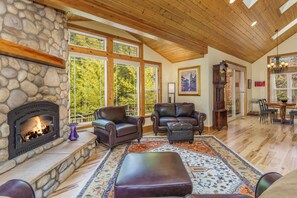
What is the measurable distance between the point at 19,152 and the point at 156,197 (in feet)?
6.12

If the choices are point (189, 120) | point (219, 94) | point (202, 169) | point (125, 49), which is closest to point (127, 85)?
point (125, 49)

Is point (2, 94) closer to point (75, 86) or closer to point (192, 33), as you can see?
point (75, 86)

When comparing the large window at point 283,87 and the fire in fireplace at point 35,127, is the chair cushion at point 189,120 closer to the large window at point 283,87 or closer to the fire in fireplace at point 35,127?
the fire in fireplace at point 35,127

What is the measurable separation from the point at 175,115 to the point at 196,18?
111 inches

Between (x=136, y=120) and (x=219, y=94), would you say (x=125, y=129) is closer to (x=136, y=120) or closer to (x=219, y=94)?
(x=136, y=120)

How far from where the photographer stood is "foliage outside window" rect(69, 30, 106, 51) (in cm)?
418

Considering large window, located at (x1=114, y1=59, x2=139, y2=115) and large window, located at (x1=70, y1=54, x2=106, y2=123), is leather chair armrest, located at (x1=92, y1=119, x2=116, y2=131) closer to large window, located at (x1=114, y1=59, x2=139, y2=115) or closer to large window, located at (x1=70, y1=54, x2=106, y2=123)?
large window, located at (x1=70, y1=54, x2=106, y2=123)

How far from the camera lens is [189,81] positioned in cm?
617

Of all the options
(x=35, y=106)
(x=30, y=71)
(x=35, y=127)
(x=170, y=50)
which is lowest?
(x=35, y=127)

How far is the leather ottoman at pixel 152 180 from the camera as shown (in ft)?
5.29

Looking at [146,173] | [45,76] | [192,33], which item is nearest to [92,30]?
[45,76]

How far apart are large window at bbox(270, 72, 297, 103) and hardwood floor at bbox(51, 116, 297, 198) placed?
10.7 ft

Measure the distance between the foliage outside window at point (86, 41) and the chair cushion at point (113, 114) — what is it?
5.60 feet

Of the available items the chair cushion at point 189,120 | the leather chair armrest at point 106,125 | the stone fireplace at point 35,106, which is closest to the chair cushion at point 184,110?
the chair cushion at point 189,120
